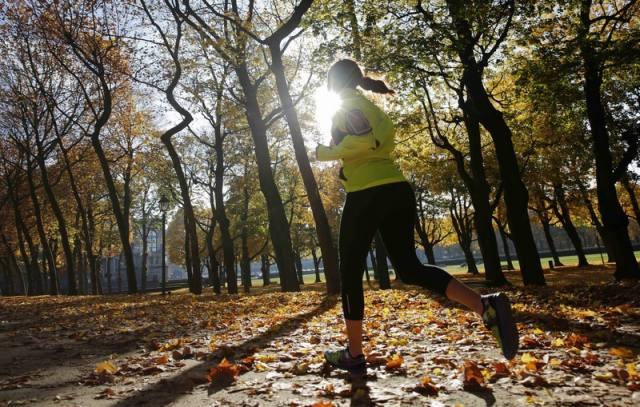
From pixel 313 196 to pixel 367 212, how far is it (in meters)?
8.94

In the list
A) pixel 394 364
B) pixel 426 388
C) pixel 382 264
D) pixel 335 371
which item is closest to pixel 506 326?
pixel 426 388

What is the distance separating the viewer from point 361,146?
3285 millimetres

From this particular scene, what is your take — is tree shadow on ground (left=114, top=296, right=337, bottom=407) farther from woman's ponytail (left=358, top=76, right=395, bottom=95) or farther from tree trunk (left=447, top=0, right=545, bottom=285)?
tree trunk (left=447, top=0, right=545, bottom=285)

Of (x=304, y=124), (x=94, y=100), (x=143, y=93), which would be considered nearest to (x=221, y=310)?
(x=304, y=124)

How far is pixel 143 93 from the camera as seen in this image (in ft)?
75.4

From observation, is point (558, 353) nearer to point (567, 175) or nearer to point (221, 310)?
point (221, 310)

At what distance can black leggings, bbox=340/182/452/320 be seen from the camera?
3.30m

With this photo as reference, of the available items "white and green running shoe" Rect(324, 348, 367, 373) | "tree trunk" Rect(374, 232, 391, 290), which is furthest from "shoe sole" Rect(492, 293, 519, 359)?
"tree trunk" Rect(374, 232, 391, 290)

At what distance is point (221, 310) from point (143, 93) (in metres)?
17.0

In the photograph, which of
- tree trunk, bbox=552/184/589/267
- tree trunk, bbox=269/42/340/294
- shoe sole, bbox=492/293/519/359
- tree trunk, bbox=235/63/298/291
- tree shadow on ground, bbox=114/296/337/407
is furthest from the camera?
tree trunk, bbox=552/184/589/267

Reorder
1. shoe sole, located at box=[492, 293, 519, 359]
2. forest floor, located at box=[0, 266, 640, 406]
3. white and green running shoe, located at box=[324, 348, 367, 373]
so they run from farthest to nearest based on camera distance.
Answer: white and green running shoe, located at box=[324, 348, 367, 373] < shoe sole, located at box=[492, 293, 519, 359] < forest floor, located at box=[0, 266, 640, 406]

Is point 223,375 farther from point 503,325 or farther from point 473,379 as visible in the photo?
point 503,325

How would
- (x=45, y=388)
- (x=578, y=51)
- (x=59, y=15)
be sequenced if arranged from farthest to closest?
(x=59, y=15) → (x=578, y=51) → (x=45, y=388)

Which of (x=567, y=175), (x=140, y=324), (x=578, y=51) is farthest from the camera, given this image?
(x=567, y=175)
